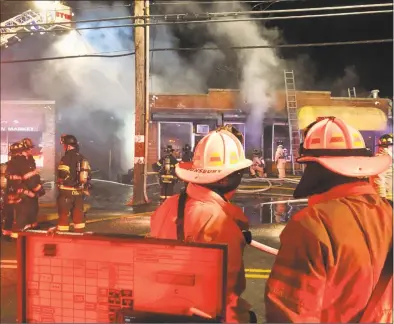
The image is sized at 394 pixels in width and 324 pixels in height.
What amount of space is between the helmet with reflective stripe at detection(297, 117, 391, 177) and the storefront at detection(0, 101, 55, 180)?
1054 cm

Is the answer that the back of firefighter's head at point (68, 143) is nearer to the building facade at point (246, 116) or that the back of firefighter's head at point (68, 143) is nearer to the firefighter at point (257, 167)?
the firefighter at point (257, 167)

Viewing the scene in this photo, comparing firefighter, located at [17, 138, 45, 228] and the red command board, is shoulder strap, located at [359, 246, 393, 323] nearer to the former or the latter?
the red command board

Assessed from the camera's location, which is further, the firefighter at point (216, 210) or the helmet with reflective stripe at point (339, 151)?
the firefighter at point (216, 210)

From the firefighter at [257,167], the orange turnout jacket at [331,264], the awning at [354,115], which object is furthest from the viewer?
the awning at [354,115]

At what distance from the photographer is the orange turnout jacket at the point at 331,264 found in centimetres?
141

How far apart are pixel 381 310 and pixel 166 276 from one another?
0.84 m

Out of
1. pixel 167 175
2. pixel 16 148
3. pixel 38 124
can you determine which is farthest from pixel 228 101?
pixel 16 148

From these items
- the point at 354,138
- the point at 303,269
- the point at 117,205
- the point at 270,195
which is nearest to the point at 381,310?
the point at 303,269

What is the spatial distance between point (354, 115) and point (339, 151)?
66.3 ft

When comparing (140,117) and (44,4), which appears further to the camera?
(44,4)

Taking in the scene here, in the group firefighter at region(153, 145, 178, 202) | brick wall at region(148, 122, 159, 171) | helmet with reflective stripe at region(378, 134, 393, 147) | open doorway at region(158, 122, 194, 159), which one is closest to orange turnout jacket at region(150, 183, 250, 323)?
helmet with reflective stripe at region(378, 134, 393, 147)

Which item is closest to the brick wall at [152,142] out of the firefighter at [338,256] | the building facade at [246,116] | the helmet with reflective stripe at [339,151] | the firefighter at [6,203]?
the building facade at [246,116]

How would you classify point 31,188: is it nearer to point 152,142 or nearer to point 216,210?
point 216,210

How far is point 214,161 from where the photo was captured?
1.96 meters
